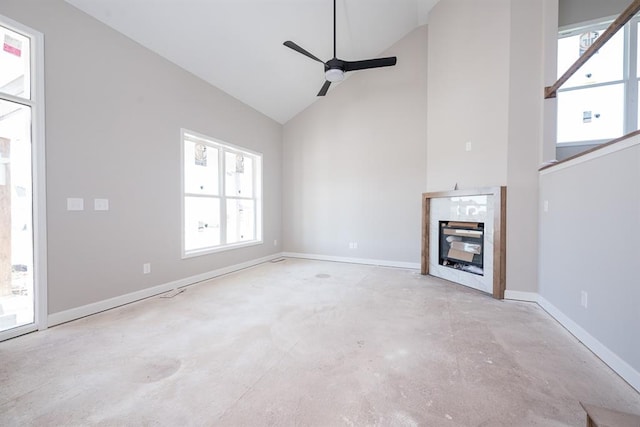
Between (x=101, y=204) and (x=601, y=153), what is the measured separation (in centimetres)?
457

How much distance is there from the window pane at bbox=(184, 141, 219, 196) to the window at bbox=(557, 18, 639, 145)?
565 centimetres

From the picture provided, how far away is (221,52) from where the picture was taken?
3756 mm

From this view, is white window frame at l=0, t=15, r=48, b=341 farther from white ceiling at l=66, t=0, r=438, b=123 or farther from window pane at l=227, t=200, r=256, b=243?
window pane at l=227, t=200, r=256, b=243

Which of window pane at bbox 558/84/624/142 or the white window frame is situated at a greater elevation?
window pane at bbox 558/84/624/142

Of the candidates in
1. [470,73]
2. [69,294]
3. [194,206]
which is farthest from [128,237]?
[470,73]

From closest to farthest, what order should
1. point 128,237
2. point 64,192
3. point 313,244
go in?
point 64,192 < point 128,237 < point 313,244

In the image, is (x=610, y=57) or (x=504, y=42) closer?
(x=504, y=42)

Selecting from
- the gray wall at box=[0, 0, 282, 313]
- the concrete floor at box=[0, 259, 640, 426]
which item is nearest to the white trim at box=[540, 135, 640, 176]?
the concrete floor at box=[0, 259, 640, 426]

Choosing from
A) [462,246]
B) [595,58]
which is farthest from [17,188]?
[595,58]

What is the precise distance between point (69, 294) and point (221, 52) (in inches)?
138

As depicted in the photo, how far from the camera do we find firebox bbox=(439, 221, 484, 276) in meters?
3.61

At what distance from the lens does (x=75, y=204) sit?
8.61 ft

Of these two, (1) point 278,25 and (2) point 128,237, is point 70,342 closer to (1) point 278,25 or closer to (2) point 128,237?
(2) point 128,237

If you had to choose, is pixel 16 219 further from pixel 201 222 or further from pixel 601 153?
pixel 601 153
